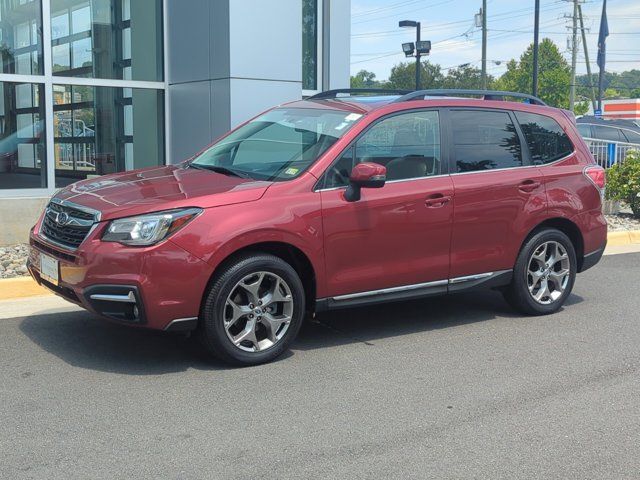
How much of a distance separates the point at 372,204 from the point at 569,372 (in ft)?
5.92

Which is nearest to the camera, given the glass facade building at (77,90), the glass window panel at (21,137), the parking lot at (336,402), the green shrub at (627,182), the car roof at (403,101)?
the parking lot at (336,402)

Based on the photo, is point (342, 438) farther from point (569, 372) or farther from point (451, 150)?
point (451, 150)

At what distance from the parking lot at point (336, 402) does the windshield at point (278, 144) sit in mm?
1369

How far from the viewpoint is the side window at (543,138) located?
6.80 meters

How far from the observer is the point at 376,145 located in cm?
589

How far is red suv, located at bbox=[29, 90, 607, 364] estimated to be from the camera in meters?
4.95

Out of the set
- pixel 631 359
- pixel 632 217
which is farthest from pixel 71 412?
pixel 632 217

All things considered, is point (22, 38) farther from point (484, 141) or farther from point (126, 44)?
point (484, 141)

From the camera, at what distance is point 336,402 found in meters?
4.70

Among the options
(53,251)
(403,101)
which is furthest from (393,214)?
(53,251)

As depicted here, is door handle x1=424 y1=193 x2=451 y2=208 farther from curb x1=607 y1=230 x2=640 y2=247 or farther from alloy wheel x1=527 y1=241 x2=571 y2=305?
curb x1=607 y1=230 x2=640 y2=247

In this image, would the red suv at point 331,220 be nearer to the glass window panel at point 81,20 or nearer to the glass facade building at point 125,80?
the glass facade building at point 125,80

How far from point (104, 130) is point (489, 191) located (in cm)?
654

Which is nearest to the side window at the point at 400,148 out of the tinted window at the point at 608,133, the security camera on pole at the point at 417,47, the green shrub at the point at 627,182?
the green shrub at the point at 627,182
